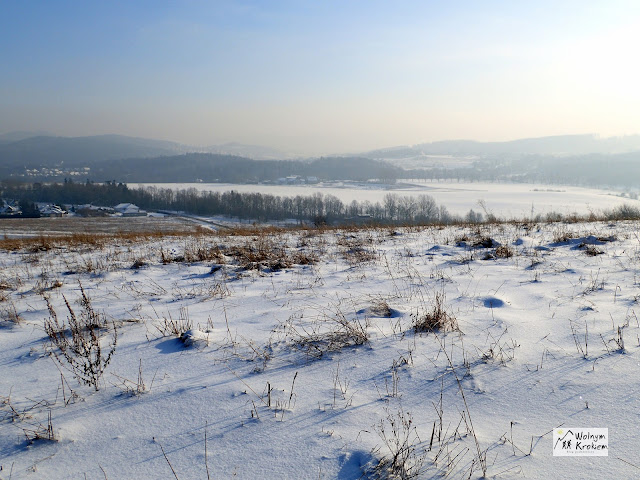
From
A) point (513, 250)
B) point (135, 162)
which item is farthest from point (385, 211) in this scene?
point (135, 162)

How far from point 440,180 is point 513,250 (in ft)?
468

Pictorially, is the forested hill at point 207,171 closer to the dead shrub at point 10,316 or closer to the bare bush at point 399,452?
→ the dead shrub at point 10,316

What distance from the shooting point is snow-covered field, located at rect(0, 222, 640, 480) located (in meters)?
1.95

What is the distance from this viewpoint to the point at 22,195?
302 feet

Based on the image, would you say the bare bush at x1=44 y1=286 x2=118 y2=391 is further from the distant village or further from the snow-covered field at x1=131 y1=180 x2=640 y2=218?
the distant village

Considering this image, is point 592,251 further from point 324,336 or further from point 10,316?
point 10,316

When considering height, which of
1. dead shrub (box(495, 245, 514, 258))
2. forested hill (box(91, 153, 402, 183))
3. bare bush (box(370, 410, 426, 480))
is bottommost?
bare bush (box(370, 410, 426, 480))

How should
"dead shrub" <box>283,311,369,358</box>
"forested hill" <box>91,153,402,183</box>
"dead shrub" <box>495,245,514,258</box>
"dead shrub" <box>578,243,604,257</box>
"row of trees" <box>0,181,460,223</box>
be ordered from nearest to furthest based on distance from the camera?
"dead shrub" <box>283,311,369,358</box>
"dead shrub" <box>578,243,604,257</box>
"dead shrub" <box>495,245,514,258</box>
"row of trees" <box>0,181,460,223</box>
"forested hill" <box>91,153,402,183</box>

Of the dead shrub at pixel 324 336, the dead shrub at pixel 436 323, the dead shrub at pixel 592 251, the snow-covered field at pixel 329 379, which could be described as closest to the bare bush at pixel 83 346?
the snow-covered field at pixel 329 379

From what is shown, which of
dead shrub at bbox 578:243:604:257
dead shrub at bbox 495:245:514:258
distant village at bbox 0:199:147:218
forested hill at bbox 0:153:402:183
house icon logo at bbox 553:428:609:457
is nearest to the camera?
house icon logo at bbox 553:428:609:457

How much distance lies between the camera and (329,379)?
9.14 feet

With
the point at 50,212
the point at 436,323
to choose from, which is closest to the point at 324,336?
the point at 436,323

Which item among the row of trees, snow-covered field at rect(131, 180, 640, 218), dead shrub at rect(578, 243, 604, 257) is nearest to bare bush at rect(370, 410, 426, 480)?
dead shrub at rect(578, 243, 604, 257)

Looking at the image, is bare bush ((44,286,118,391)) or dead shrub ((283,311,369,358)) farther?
dead shrub ((283,311,369,358))
